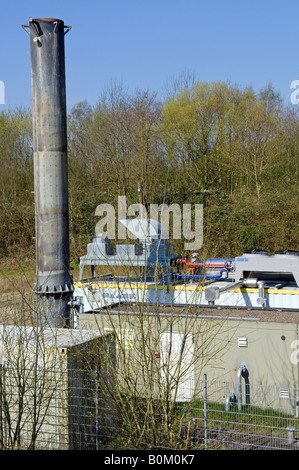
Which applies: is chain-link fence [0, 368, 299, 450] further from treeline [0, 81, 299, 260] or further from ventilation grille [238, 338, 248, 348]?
treeline [0, 81, 299, 260]

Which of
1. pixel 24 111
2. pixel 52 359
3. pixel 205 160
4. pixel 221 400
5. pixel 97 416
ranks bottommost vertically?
pixel 221 400

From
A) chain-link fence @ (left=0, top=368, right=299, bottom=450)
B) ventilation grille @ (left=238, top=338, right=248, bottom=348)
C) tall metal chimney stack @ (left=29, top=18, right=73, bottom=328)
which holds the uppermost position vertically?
tall metal chimney stack @ (left=29, top=18, right=73, bottom=328)

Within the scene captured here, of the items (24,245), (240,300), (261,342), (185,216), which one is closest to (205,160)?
(185,216)

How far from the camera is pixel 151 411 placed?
675 centimetres

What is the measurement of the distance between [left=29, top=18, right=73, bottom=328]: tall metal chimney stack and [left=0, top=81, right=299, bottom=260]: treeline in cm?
1612

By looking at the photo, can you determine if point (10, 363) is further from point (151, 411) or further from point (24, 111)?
point (24, 111)

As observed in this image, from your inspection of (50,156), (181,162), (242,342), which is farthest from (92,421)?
(181,162)

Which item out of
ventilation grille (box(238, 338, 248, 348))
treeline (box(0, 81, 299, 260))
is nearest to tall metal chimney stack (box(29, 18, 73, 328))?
ventilation grille (box(238, 338, 248, 348))

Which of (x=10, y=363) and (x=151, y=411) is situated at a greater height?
(x=10, y=363)

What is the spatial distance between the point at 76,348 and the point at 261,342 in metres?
3.62

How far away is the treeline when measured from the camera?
2867cm

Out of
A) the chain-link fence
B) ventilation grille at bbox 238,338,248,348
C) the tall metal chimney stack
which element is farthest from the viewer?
the tall metal chimney stack

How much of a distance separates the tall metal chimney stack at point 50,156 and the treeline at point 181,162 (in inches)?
635

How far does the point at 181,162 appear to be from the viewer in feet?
104
